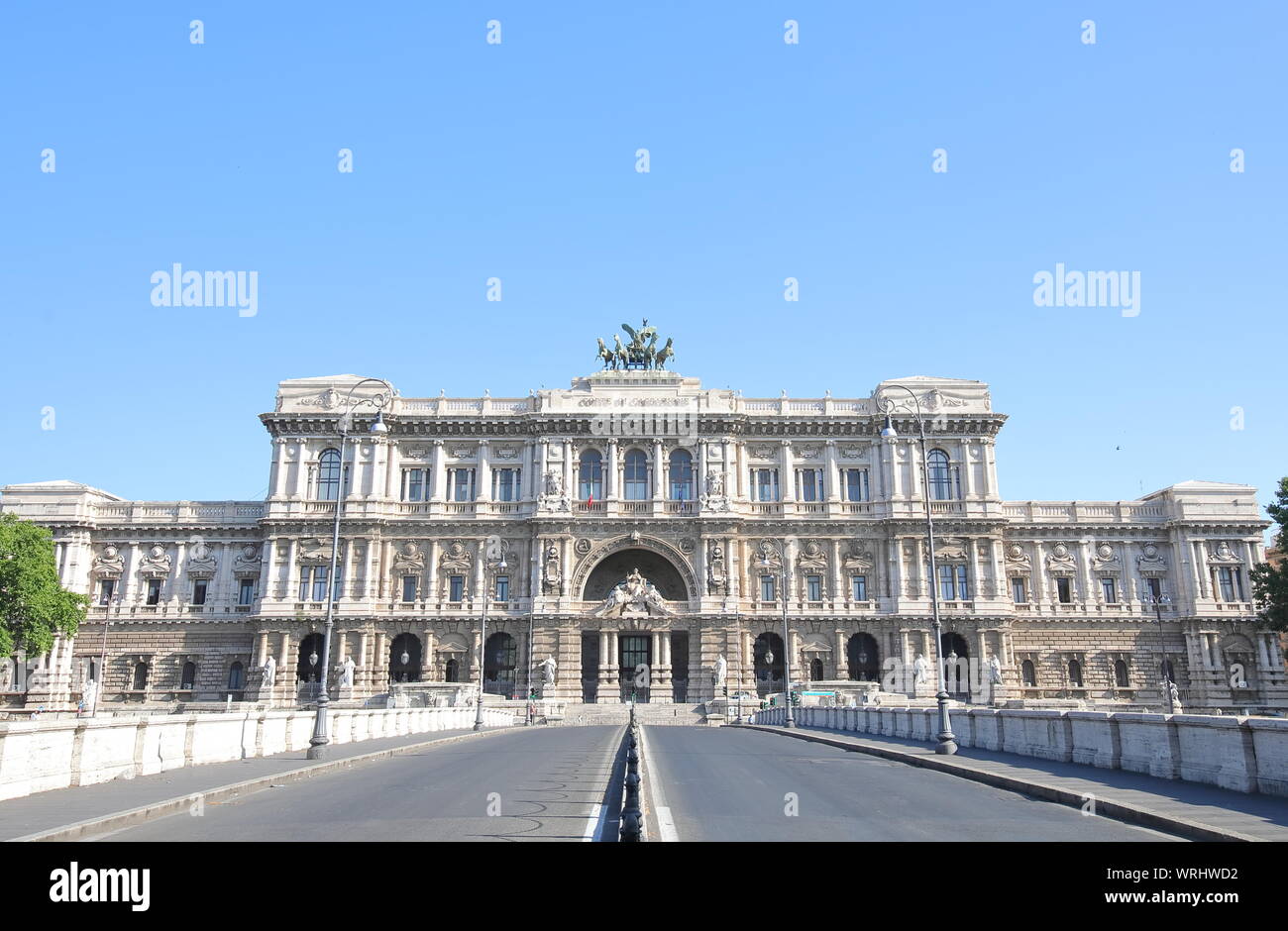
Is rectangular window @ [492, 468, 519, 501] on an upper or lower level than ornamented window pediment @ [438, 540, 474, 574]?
upper

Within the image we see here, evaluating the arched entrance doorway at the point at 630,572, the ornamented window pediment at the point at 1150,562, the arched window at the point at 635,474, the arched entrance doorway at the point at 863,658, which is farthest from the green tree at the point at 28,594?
the ornamented window pediment at the point at 1150,562

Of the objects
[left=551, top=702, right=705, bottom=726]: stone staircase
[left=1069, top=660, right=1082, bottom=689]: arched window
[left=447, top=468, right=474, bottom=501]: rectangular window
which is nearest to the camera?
[left=551, top=702, right=705, bottom=726]: stone staircase

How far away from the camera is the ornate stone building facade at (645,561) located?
2490 inches

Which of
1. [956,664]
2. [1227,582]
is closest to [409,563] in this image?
[956,664]

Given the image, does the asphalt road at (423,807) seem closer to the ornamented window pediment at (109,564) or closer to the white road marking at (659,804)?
the white road marking at (659,804)

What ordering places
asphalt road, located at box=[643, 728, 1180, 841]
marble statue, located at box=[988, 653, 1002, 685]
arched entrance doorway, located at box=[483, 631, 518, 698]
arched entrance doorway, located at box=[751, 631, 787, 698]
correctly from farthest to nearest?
1. arched entrance doorway, located at box=[751, 631, 787, 698]
2. arched entrance doorway, located at box=[483, 631, 518, 698]
3. marble statue, located at box=[988, 653, 1002, 685]
4. asphalt road, located at box=[643, 728, 1180, 841]

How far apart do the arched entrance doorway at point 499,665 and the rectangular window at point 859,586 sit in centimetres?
2206

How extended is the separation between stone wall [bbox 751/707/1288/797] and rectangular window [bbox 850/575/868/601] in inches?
1400

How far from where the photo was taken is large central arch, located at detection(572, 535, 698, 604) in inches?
2544

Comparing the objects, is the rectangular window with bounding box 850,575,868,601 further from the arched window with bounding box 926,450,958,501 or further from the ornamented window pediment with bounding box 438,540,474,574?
the ornamented window pediment with bounding box 438,540,474,574

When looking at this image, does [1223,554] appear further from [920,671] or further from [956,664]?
[920,671]

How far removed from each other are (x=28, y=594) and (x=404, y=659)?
21.2m

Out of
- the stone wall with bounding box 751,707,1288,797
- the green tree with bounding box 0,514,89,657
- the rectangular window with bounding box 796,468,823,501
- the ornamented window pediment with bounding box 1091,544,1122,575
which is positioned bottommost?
the stone wall with bounding box 751,707,1288,797

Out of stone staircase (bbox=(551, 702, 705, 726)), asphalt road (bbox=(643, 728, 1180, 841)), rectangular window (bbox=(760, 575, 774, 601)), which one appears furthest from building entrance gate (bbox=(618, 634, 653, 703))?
asphalt road (bbox=(643, 728, 1180, 841))
